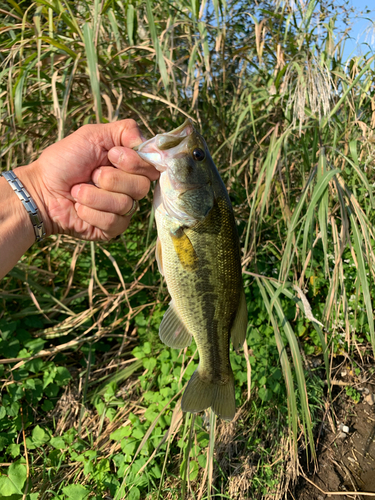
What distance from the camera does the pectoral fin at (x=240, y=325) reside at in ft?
4.97

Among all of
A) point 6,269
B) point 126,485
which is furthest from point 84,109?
point 126,485

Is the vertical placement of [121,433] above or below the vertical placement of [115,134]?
below

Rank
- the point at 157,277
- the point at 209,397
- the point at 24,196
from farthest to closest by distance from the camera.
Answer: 1. the point at 157,277
2. the point at 24,196
3. the point at 209,397

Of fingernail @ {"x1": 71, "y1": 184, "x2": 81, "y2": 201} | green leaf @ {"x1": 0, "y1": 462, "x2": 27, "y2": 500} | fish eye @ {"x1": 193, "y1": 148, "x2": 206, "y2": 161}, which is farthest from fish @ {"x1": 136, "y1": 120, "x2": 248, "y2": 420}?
green leaf @ {"x1": 0, "y1": 462, "x2": 27, "y2": 500}

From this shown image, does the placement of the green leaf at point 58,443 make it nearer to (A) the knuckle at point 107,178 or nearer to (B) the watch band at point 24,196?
(B) the watch band at point 24,196

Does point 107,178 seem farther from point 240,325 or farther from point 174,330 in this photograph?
point 240,325

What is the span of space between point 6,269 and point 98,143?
73 cm

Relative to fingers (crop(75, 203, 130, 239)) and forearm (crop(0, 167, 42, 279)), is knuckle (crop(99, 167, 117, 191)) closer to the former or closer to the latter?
fingers (crop(75, 203, 130, 239))

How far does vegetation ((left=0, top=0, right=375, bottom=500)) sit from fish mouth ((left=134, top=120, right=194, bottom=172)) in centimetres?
72

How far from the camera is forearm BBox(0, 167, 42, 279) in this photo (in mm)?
1556

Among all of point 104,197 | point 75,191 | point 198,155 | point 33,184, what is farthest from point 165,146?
point 33,184

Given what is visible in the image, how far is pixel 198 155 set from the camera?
1412 millimetres

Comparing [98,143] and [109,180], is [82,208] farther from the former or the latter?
[98,143]

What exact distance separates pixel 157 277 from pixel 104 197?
1492mm
